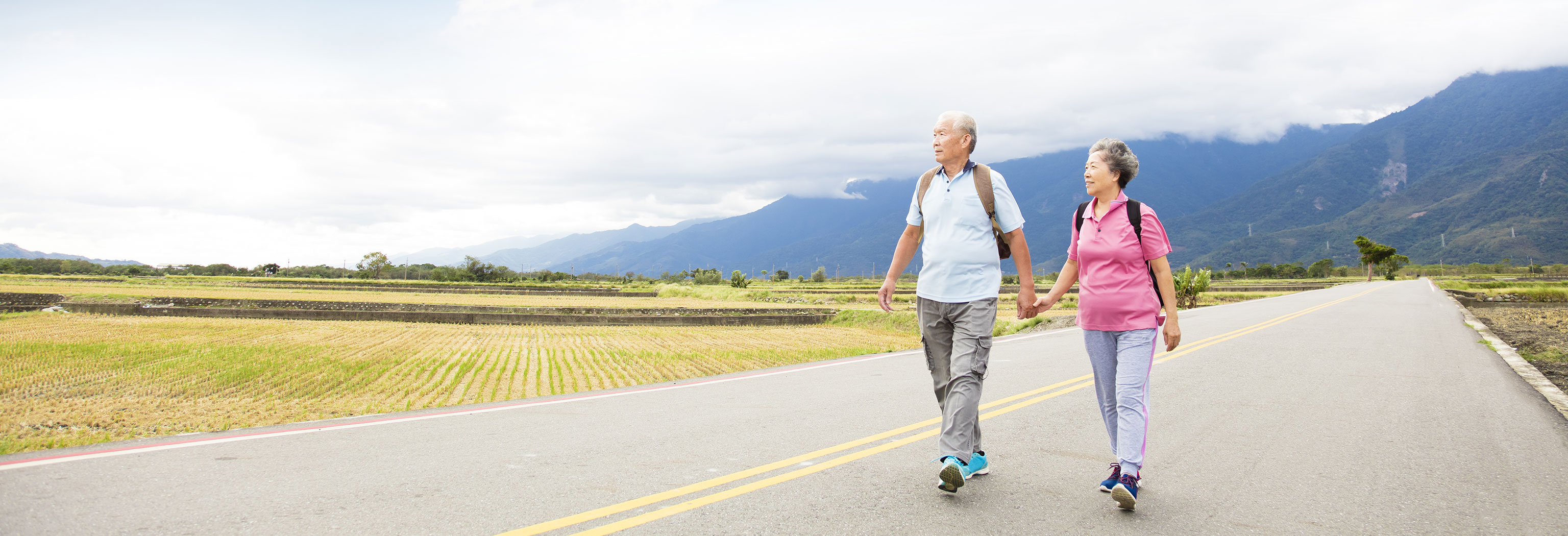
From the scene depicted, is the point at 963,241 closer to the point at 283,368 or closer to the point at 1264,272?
the point at 283,368

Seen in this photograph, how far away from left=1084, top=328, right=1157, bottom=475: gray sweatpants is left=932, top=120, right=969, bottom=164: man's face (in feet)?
3.89

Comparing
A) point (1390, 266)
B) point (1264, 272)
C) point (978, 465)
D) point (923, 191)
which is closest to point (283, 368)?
point (923, 191)

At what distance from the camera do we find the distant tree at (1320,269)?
11362cm

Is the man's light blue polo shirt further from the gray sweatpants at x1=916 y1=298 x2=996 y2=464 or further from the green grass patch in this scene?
the green grass patch

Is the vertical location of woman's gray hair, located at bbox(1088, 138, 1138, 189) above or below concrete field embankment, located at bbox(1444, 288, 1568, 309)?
above

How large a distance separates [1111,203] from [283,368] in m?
12.6

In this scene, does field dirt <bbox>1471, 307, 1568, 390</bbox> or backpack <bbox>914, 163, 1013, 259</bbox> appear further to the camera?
field dirt <bbox>1471, 307, 1568, 390</bbox>

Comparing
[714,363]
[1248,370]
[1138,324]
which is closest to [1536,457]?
[1138,324]

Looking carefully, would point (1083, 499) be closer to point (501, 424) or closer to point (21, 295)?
point (501, 424)

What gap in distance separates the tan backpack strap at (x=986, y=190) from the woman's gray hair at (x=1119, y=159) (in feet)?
1.79

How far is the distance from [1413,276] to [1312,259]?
256 feet

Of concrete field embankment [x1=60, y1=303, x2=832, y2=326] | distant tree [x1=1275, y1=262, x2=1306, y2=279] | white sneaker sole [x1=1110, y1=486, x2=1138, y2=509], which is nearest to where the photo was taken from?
white sneaker sole [x1=1110, y1=486, x2=1138, y2=509]

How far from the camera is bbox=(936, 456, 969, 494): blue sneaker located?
354cm

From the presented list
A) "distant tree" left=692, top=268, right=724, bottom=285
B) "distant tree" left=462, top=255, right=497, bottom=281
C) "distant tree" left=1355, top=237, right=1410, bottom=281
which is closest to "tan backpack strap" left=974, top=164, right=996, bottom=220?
"distant tree" left=692, top=268, right=724, bottom=285
